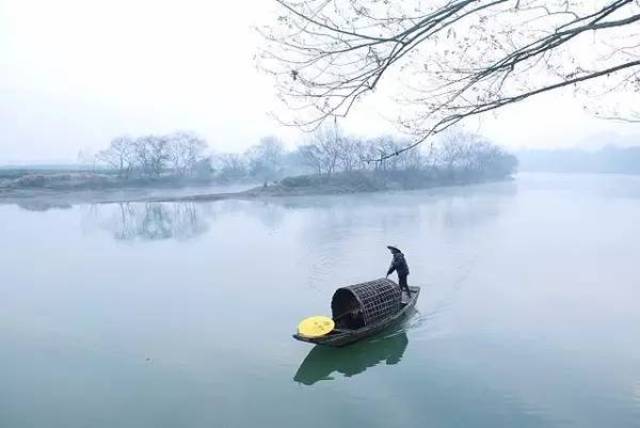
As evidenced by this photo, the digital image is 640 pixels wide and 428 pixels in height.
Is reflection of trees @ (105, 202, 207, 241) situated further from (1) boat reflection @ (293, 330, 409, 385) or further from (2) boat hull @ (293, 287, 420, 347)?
(1) boat reflection @ (293, 330, 409, 385)

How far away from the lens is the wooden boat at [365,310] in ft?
27.2

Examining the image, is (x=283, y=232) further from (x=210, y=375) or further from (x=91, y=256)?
(x=210, y=375)

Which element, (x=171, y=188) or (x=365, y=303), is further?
(x=171, y=188)

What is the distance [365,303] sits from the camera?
8703 millimetres

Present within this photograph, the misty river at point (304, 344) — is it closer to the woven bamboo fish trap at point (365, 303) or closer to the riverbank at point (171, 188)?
the woven bamboo fish trap at point (365, 303)

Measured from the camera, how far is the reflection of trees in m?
22.4

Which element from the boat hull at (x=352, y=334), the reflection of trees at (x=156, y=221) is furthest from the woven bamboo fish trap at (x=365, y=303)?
the reflection of trees at (x=156, y=221)

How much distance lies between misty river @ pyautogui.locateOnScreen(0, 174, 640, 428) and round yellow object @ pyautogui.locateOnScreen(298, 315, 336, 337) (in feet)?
1.80

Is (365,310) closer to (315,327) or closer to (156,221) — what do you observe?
(315,327)

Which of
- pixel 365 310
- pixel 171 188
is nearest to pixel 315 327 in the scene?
pixel 365 310

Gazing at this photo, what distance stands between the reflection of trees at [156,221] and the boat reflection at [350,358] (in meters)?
14.3

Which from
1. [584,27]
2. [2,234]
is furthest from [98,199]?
[584,27]

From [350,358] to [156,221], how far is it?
71.8 feet

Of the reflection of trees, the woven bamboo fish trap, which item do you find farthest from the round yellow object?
the reflection of trees
